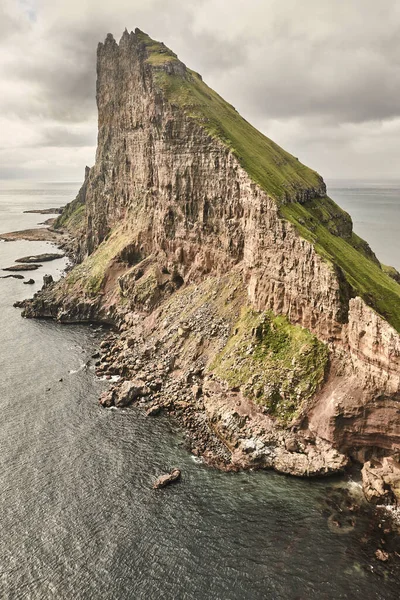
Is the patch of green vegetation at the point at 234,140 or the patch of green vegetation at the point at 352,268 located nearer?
the patch of green vegetation at the point at 352,268

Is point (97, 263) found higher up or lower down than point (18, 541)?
higher up

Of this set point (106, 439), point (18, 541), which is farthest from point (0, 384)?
point (18, 541)

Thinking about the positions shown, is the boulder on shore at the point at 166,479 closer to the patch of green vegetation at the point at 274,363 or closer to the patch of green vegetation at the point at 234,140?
the patch of green vegetation at the point at 274,363

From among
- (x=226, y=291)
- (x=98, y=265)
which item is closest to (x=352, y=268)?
(x=226, y=291)

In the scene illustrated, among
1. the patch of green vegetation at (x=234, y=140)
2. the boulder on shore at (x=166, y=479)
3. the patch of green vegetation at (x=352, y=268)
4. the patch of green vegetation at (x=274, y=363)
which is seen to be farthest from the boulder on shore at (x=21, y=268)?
the boulder on shore at (x=166, y=479)

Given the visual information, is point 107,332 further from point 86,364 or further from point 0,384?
point 0,384

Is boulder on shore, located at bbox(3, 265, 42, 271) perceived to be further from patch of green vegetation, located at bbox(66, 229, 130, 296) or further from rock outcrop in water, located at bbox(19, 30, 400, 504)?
patch of green vegetation, located at bbox(66, 229, 130, 296)
